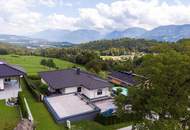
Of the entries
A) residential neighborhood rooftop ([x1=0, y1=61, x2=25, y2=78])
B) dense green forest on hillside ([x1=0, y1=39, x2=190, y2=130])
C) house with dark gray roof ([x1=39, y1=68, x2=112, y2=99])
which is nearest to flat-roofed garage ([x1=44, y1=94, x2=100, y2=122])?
house with dark gray roof ([x1=39, y1=68, x2=112, y2=99])

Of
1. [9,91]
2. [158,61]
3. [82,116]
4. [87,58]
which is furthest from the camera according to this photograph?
[87,58]

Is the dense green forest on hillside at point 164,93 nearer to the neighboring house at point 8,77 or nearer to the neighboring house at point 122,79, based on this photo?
the neighboring house at point 8,77

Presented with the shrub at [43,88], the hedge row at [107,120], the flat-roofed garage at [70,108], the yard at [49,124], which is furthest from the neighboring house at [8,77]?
the hedge row at [107,120]

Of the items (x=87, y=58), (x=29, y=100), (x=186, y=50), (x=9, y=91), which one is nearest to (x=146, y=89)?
(x=186, y=50)

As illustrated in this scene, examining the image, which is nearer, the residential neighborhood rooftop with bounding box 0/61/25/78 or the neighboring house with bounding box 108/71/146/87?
the residential neighborhood rooftop with bounding box 0/61/25/78

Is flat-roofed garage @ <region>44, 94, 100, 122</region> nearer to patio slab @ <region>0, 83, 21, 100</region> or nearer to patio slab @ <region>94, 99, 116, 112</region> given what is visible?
patio slab @ <region>94, 99, 116, 112</region>

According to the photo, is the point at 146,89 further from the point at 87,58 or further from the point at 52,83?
the point at 87,58

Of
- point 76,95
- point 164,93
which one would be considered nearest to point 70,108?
point 76,95
